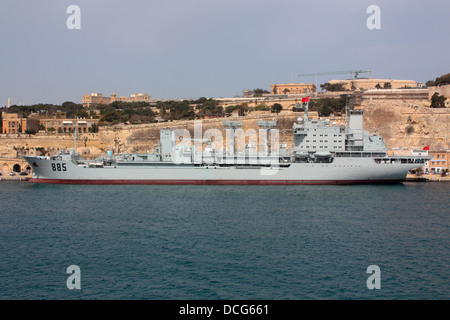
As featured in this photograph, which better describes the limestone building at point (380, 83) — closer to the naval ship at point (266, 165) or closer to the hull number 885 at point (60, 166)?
the naval ship at point (266, 165)

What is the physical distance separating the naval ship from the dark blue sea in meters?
6.65

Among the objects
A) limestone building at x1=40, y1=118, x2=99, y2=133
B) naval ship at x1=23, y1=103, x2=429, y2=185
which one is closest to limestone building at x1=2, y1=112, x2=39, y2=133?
limestone building at x1=40, y1=118, x2=99, y2=133

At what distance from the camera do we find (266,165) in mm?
38938

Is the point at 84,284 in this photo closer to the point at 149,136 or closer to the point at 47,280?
the point at 47,280

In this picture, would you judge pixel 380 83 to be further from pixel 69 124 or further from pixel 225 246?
pixel 225 246

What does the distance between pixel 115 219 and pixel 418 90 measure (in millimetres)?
62998

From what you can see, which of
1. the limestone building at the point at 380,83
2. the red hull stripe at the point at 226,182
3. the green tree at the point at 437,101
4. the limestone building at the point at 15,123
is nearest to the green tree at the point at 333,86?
the limestone building at the point at 380,83

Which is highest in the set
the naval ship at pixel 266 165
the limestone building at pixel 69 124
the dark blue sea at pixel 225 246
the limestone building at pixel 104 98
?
the limestone building at pixel 104 98

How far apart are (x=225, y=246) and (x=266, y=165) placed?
68.2 ft

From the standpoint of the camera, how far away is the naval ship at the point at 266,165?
37562mm

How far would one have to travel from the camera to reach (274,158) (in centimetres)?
3884

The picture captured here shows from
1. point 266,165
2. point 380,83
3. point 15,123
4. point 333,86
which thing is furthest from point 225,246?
point 380,83

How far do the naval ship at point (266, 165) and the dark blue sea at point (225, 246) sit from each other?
6.65 metres

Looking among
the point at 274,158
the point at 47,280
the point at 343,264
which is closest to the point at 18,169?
the point at 274,158
